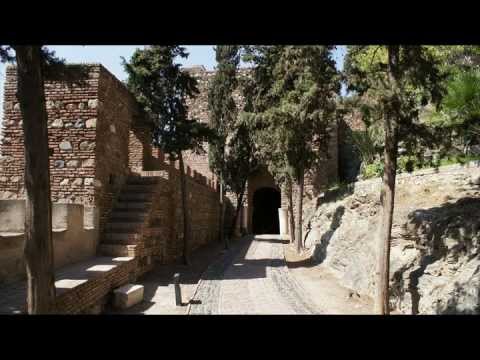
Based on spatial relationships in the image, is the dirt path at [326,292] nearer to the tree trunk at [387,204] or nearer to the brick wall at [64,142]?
the tree trunk at [387,204]

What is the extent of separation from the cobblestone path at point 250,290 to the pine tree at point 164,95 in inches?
69.3

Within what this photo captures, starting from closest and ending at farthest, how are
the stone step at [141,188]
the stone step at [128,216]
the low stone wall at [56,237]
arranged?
the low stone wall at [56,237]
the stone step at [128,216]
the stone step at [141,188]

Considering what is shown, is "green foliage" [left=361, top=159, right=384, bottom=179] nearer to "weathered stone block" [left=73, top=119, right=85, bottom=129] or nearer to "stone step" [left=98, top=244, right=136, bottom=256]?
"stone step" [left=98, top=244, right=136, bottom=256]

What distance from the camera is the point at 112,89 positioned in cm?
811

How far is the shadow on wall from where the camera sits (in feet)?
15.4

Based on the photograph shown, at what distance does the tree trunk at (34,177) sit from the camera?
3.59m

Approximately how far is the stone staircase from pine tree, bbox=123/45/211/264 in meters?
1.39

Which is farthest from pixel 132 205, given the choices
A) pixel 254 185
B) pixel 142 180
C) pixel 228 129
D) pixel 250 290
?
Result: pixel 254 185

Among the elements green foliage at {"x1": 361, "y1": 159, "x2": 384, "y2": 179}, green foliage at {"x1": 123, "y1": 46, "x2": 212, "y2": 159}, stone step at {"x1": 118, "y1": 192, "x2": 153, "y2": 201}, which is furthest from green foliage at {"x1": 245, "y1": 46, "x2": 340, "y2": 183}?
stone step at {"x1": 118, "y1": 192, "x2": 153, "y2": 201}

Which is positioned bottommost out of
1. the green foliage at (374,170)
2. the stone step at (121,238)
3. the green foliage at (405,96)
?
the stone step at (121,238)

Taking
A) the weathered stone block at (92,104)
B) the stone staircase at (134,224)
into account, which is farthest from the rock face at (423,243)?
the weathered stone block at (92,104)

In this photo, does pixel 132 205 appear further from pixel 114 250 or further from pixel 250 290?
pixel 250 290
